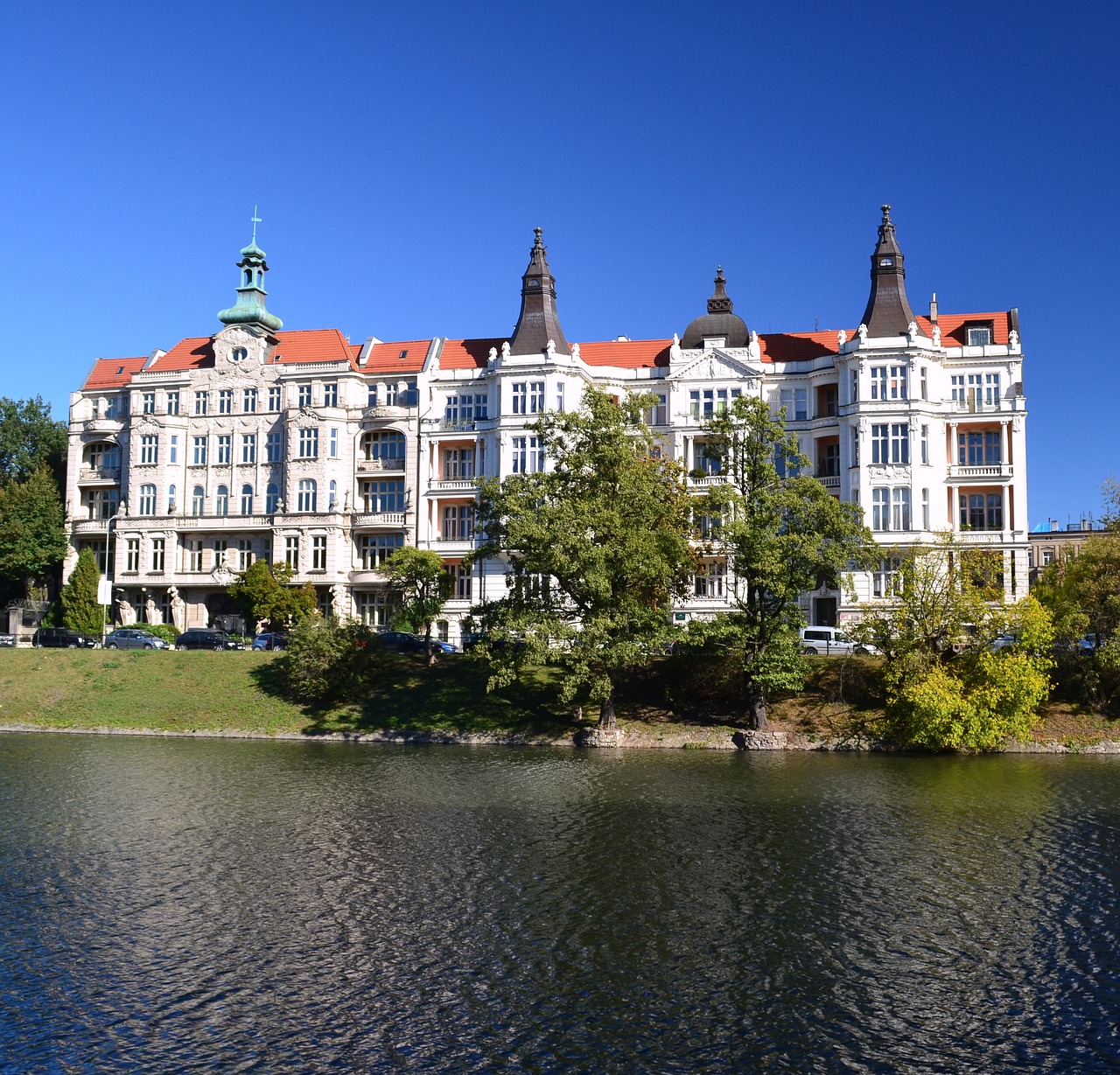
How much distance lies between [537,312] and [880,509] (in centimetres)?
2861

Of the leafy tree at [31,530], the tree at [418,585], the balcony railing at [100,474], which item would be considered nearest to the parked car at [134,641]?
the tree at [418,585]

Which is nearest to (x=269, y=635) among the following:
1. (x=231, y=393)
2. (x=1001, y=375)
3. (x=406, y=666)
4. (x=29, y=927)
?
(x=406, y=666)

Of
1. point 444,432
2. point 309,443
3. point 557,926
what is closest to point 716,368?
point 444,432

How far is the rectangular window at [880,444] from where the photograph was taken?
6975cm

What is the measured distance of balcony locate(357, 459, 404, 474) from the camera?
8031cm

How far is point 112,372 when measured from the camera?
294 feet

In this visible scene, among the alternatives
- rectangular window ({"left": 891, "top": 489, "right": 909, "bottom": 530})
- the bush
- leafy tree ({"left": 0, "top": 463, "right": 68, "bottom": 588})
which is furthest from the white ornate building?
the bush

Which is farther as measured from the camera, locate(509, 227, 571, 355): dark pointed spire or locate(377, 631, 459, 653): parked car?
locate(509, 227, 571, 355): dark pointed spire

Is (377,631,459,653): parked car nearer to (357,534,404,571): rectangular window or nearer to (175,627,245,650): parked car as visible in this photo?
(175,627,245,650): parked car

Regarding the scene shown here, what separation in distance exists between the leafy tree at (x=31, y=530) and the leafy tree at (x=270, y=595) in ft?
60.2

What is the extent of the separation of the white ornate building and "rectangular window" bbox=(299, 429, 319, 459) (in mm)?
134

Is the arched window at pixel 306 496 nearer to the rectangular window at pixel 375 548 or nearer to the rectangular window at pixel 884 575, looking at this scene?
the rectangular window at pixel 375 548

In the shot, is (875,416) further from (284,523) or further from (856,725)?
(284,523)

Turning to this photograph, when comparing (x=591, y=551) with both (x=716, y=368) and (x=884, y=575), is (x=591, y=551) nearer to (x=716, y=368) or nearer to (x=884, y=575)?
(x=884, y=575)
